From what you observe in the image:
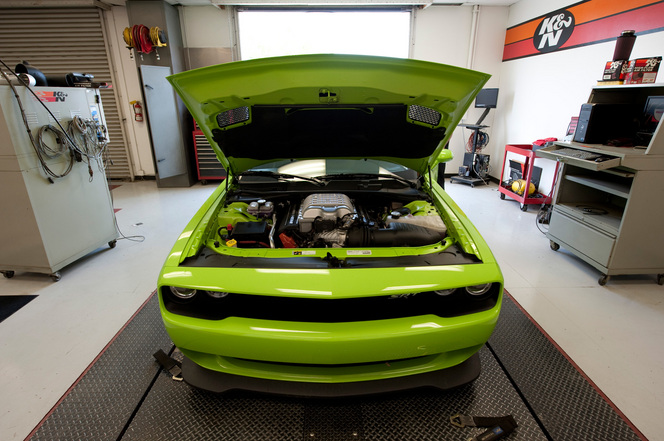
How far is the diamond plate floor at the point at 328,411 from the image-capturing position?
1422 millimetres

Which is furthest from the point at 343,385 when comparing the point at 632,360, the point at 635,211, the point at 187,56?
the point at 187,56

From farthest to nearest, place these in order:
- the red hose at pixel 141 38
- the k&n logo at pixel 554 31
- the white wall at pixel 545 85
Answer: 1. the red hose at pixel 141 38
2. the k&n logo at pixel 554 31
3. the white wall at pixel 545 85

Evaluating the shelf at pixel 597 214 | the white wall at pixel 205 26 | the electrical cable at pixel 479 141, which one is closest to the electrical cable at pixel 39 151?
the white wall at pixel 205 26

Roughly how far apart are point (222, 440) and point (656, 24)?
4.66 metres

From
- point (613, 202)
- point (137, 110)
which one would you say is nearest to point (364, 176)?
Result: point (613, 202)

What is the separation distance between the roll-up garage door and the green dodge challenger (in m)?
4.73

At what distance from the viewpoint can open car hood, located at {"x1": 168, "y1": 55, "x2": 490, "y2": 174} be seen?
141cm

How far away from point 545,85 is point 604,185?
256cm

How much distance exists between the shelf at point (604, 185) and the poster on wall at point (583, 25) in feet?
5.11

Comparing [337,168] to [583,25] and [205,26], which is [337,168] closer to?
[583,25]

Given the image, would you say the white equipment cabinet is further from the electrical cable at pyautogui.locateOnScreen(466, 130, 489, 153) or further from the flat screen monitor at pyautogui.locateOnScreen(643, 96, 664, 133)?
the electrical cable at pyautogui.locateOnScreen(466, 130, 489, 153)

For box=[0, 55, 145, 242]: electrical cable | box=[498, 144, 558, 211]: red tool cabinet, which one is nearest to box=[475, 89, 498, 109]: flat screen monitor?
box=[498, 144, 558, 211]: red tool cabinet

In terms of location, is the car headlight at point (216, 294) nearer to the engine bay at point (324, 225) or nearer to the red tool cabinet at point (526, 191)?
the engine bay at point (324, 225)

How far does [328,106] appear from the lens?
1.72m
